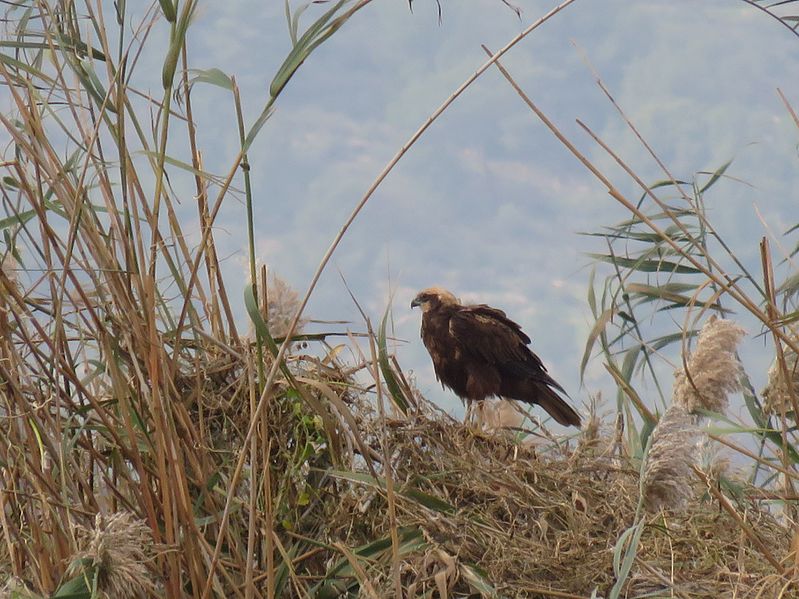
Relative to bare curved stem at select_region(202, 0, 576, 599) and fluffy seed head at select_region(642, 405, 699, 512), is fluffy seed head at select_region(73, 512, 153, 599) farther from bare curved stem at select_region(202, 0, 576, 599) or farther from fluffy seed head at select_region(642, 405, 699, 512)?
fluffy seed head at select_region(642, 405, 699, 512)

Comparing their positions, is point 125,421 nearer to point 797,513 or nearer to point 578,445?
point 578,445

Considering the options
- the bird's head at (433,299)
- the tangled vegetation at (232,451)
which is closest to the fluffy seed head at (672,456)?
the tangled vegetation at (232,451)

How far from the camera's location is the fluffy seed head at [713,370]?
2.90 m

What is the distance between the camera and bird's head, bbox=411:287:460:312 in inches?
205

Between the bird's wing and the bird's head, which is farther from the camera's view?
the bird's head

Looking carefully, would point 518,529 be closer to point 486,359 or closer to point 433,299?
point 486,359

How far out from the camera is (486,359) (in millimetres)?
4934

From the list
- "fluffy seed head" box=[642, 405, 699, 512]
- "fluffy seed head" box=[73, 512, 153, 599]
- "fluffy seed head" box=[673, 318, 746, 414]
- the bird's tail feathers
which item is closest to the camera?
"fluffy seed head" box=[73, 512, 153, 599]

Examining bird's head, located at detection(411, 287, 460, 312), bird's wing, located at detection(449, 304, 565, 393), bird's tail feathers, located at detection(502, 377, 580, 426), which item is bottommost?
bird's tail feathers, located at detection(502, 377, 580, 426)

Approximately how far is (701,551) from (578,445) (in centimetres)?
67

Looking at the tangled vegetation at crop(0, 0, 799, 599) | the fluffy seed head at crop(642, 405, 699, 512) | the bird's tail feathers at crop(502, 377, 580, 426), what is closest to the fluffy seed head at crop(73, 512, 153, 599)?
the tangled vegetation at crop(0, 0, 799, 599)

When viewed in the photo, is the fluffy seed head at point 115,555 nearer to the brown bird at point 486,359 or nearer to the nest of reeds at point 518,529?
the nest of reeds at point 518,529

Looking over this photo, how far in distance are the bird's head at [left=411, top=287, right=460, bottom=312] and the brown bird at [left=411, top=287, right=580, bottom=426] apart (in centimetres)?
3

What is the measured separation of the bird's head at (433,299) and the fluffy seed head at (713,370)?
2.26 m
